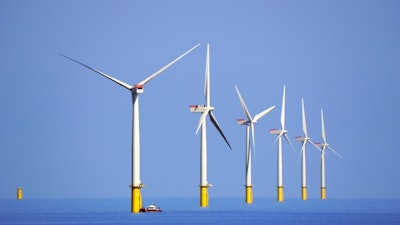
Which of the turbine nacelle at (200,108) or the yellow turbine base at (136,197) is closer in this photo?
the yellow turbine base at (136,197)

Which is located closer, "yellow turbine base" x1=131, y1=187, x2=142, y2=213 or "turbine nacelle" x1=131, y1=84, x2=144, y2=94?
"yellow turbine base" x1=131, y1=187, x2=142, y2=213

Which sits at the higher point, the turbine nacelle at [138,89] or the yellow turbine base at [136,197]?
the turbine nacelle at [138,89]

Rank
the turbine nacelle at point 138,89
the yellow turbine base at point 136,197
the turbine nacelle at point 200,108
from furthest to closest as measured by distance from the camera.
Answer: the turbine nacelle at point 200,108 → the turbine nacelle at point 138,89 → the yellow turbine base at point 136,197

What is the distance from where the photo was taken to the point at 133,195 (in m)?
133

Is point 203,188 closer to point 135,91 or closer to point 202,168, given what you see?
point 202,168

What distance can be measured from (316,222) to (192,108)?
26992 mm

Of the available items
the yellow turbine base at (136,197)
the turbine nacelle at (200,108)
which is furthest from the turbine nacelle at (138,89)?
the turbine nacelle at (200,108)

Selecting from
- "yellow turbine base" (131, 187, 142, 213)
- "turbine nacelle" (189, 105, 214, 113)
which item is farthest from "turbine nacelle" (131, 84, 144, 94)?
"turbine nacelle" (189, 105, 214, 113)

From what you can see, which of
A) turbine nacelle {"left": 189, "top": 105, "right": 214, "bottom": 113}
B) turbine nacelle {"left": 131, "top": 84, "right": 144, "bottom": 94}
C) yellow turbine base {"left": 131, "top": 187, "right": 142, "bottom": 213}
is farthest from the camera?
turbine nacelle {"left": 189, "top": 105, "right": 214, "bottom": 113}

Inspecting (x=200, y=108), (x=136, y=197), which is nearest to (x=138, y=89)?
(x=136, y=197)

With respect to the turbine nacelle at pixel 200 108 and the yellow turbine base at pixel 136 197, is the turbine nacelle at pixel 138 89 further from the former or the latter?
the turbine nacelle at pixel 200 108

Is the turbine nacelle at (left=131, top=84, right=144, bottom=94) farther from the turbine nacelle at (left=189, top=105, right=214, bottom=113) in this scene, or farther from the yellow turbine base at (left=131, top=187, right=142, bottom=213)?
the turbine nacelle at (left=189, top=105, right=214, bottom=113)

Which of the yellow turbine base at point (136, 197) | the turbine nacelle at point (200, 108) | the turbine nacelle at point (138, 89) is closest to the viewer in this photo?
the yellow turbine base at point (136, 197)

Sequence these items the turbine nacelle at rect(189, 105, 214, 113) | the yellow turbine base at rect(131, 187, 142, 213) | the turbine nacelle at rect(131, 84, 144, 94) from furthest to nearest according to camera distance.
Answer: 1. the turbine nacelle at rect(189, 105, 214, 113)
2. the turbine nacelle at rect(131, 84, 144, 94)
3. the yellow turbine base at rect(131, 187, 142, 213)
